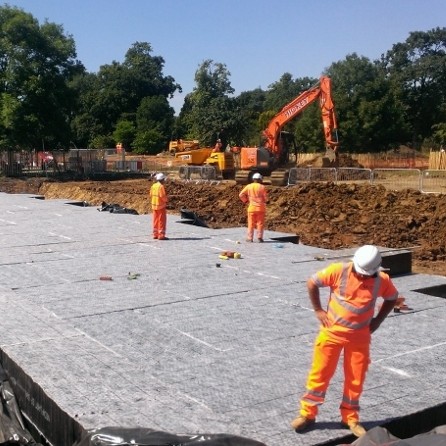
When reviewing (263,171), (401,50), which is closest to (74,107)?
(263,171)

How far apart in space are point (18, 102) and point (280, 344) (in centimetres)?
3676

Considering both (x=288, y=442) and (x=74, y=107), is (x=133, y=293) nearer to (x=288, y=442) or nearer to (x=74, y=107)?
(x=288, y=442)

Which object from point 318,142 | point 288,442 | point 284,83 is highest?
point 284,83

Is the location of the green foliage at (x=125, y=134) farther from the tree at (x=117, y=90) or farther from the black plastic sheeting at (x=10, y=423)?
the black plastic sheeting at (x=10, y=423)

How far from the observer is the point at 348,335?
495 centimetres

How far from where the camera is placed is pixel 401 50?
260 feet

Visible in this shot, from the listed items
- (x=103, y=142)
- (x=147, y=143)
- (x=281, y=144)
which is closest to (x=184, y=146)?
(x=281, y=144)

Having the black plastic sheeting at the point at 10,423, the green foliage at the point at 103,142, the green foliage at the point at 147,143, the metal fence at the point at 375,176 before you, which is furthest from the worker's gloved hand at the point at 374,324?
the green foliage at the point at 103,142

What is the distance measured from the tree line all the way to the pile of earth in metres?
14.8

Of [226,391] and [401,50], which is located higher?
[401,50]

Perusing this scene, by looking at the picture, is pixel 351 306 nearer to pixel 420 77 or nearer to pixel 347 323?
pixel 347 323


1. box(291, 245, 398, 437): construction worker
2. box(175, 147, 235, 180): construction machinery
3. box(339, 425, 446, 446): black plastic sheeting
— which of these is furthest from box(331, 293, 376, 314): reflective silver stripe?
box(175, 147, 235, 180): construction machinery

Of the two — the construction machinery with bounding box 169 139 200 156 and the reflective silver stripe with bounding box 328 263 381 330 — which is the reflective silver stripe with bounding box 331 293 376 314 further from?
the construction machinery with bounding box 169 139 200 156

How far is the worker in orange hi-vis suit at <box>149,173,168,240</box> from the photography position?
14.2 metres
